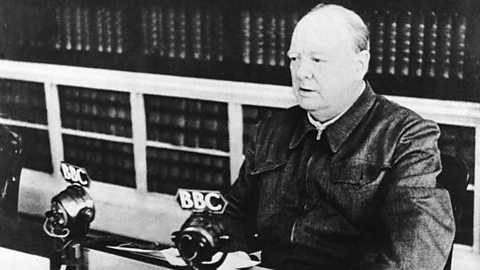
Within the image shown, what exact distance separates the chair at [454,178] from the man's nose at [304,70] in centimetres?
26

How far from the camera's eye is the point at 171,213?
1.36 m

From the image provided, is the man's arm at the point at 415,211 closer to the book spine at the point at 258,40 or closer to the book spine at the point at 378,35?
the book spine at the point at 378,35

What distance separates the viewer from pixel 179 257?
117 cm

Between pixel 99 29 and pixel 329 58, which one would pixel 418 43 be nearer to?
pixel 329 58

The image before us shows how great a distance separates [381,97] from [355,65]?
0.23 feet

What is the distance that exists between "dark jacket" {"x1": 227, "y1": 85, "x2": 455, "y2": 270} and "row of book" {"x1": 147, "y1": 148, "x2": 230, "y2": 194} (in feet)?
0.20

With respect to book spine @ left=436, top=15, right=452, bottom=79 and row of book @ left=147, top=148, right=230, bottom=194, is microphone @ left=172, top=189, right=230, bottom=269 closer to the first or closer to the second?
row of book @ left=147, top=148, right=230, bottom=194

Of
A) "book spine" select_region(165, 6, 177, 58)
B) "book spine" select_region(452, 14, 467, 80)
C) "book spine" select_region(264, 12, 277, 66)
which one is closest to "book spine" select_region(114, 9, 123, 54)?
"book spine" select_region(165, 6, 177, 58)

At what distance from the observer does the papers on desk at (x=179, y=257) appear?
1156 mm

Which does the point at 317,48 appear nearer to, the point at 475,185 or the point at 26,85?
the point at 475,185

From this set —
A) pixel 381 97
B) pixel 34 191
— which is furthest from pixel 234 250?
pixel 34 191

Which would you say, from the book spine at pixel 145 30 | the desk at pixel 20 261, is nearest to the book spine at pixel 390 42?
the book spine at pixel 145 30

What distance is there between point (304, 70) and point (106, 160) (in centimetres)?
52

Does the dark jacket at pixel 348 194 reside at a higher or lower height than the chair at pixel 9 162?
lower
